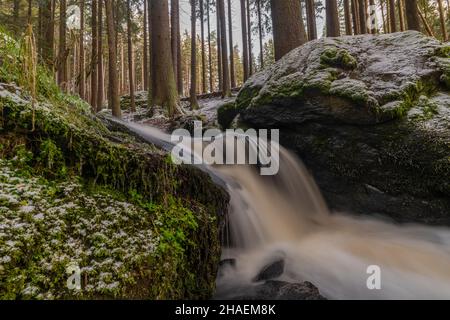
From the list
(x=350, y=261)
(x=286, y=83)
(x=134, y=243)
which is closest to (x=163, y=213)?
(x=134, y=243)

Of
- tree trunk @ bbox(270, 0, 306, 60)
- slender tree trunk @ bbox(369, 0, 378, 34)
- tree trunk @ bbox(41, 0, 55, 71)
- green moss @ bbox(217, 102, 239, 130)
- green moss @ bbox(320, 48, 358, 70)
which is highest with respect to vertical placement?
slender tree trunk @ bbox(369, 0, 378, 34)

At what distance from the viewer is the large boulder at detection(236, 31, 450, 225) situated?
4891 mm

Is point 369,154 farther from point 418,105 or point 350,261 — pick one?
point 350,261

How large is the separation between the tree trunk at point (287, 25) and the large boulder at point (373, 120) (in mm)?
1947

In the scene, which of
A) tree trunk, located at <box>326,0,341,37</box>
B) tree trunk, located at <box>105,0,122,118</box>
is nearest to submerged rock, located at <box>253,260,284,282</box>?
tree trunk, located at <box>105,0,122,118</box>

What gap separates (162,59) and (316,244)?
28.0 ft

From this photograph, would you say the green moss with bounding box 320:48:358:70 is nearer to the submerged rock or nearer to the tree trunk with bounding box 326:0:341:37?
the submerged rock

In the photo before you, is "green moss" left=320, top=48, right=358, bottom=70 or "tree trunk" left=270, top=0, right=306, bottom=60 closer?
"green moss" left=320, top=48, right=358, bottom=70

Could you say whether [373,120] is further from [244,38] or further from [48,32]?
[244,38]

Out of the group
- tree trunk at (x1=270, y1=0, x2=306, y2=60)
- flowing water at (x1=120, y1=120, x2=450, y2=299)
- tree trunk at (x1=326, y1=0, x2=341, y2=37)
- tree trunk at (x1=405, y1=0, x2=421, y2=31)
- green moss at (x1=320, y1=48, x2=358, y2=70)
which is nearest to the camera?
flowing water at (x1=120, y1=120, x2=450, y2=299)

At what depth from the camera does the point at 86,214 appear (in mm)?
2156

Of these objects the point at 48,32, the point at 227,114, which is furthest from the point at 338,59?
the point at 48,32

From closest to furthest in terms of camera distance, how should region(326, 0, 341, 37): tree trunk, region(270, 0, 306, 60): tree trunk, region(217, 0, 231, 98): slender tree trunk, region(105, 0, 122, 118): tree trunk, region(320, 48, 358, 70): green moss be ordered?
1. region(320, 48, 358, 70): green moss
2. region(270, 0, 306, 60): tree trunk
3. region(105, 0, 122, 118): tree trunk
4. region(326, 0, 341, 37): tree trunk
5. region(217, 0, 231, 98): slender tree trunk

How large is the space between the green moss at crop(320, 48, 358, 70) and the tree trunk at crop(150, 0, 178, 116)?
19.0 ft
